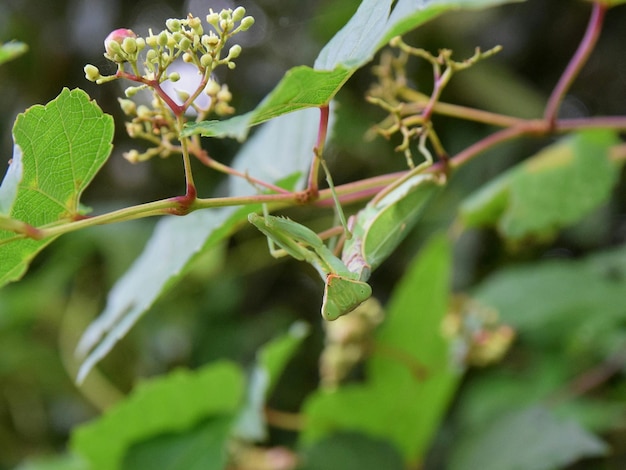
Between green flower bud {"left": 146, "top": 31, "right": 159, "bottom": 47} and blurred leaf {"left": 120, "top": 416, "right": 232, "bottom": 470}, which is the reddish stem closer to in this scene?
green flower bud {"left": 146, "top": 31, "right": 159, "bottom": 47}

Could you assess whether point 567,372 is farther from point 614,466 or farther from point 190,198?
point 190,198

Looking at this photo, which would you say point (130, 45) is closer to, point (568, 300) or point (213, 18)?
point (213, 18)

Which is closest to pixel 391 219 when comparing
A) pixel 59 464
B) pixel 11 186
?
pixel 11 186

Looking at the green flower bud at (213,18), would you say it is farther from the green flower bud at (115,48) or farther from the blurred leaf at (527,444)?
the blurred leaf at (527,444)

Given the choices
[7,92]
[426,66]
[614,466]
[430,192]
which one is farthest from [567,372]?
[7,92]

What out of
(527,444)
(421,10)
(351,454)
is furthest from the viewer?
(351,454)

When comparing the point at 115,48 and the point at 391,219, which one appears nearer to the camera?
the point at 115,48
